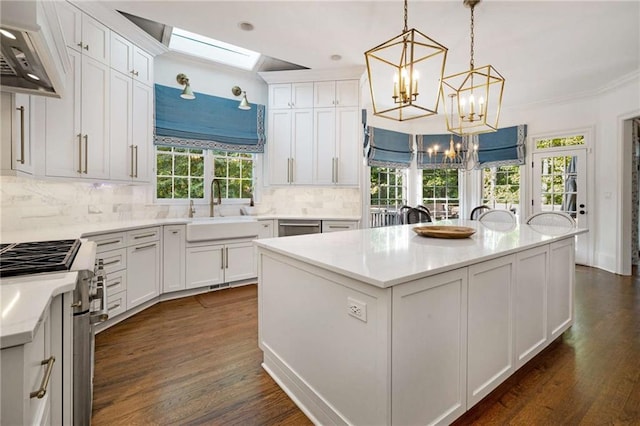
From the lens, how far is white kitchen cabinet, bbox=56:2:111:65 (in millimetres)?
2582

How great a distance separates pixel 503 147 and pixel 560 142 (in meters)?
0.85

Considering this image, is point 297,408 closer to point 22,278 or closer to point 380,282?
point 380,282

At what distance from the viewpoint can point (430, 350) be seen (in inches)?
52.2

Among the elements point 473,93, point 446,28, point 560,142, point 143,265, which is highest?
point 446,28

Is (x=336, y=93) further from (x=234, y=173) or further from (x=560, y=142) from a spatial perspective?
(x=560, y=142)

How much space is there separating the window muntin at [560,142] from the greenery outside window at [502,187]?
0.54m

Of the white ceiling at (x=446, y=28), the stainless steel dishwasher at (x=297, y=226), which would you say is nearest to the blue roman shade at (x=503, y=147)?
the white ceiling at (x=446, y=28)

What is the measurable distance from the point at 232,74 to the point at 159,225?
8.09ft

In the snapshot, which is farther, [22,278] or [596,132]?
[596,132]

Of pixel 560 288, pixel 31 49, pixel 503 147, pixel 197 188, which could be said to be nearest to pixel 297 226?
pixel 197 188

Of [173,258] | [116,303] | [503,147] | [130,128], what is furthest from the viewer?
[503,147]

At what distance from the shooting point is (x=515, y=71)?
4164 millimetres

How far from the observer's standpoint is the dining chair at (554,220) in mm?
2890

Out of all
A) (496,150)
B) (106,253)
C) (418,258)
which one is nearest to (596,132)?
(496,150)
